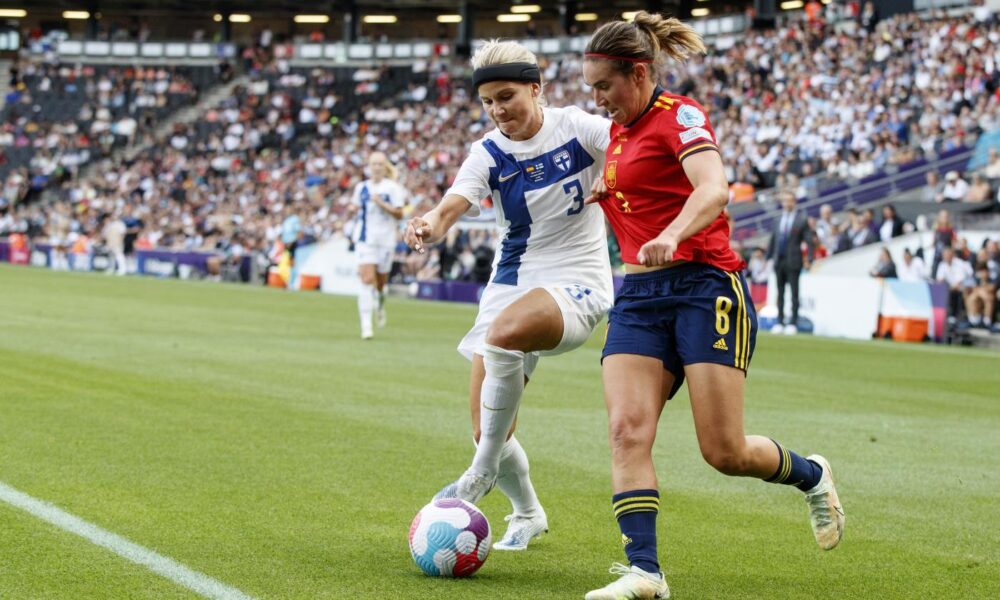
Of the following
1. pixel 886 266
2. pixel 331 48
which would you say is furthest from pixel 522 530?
pixel 331 48

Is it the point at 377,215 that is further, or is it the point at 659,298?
the point at 377,215

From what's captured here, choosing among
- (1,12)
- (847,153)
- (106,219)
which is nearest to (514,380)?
(847,153)

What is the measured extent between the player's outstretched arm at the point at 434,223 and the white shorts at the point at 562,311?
0.47m

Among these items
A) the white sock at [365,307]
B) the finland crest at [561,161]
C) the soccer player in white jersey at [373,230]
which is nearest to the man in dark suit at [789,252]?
the soccer player in white jersey at [373,230]

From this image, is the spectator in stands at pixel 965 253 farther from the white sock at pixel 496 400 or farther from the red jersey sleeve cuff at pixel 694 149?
the red jersey sleeve cuff at pixel 694 149

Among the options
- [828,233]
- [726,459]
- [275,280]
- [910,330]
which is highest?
[828,233]

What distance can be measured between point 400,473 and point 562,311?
226cm

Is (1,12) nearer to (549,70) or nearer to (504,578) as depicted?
(549,70)

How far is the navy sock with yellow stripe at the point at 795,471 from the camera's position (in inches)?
222

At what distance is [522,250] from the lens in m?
6.50

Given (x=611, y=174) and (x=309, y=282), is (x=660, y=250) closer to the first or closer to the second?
(x=611, y=174)

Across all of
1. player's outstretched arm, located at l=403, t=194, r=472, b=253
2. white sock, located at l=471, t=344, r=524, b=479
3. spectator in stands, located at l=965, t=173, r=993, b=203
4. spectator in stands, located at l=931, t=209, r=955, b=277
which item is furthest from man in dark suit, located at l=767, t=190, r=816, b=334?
white sock, located at l=471, t=344, r=524, b=479

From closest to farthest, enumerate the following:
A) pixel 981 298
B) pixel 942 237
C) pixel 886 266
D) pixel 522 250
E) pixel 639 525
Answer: pixel 639 525 < pixel 522 250 < pixel 981 298 < pixel 942 237 < pixel 886 266

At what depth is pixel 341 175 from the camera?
47.4 m
